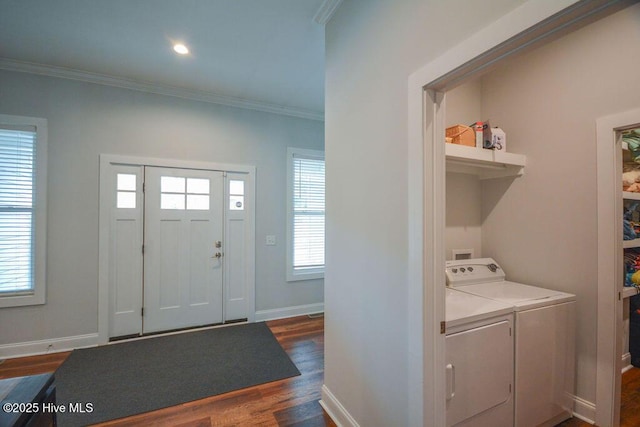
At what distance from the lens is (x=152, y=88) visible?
126 inches

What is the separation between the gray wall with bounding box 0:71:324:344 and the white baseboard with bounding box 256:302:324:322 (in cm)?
183

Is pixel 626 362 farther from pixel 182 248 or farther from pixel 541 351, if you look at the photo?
pixel 182 248

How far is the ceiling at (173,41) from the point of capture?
6.67ft

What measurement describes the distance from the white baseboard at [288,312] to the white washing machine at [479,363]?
2.66 meters

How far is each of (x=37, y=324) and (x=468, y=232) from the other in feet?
14.4

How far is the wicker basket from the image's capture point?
6.66 feet

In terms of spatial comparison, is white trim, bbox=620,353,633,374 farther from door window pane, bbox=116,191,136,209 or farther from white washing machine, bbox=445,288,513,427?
door window pane, bbox=116,191,136,209

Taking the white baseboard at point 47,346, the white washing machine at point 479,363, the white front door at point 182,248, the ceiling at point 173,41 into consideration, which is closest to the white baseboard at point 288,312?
the white front door at point 182,248

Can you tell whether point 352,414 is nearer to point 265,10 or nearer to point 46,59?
point 265,10

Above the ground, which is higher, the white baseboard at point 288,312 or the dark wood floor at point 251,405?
the white baseboard at point 288,312

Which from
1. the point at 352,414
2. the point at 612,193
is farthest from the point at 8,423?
the point at 612,193

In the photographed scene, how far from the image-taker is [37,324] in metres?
2.78

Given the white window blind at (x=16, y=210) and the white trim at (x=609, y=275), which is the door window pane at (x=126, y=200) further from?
the white trim at (x=609, y=275)

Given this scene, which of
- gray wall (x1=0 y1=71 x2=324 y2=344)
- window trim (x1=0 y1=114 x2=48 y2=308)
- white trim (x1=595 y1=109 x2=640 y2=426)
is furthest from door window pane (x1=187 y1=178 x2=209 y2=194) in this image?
white trim (x1=595 y1=109 x2=640 y2=426)
